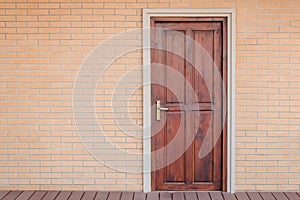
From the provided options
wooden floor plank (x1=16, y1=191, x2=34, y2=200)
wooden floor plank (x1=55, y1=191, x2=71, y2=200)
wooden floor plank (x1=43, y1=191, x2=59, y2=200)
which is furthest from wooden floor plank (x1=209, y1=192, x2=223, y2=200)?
wooden floor plank (x1=16, y1=191, x2=34, y2=200)

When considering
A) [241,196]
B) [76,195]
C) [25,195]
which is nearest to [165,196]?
[241,196]

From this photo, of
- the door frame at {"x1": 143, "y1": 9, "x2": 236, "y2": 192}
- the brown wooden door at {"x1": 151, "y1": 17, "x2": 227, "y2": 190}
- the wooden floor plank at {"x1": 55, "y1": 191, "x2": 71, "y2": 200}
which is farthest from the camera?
the brown wooden door at {"x1": 151, "y1": 17, "x2": 227, "y2": 190}

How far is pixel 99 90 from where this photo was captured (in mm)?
5012

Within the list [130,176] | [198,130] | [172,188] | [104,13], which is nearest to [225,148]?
[198,130]

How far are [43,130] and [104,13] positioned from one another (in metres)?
1.49

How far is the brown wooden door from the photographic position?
197 inches

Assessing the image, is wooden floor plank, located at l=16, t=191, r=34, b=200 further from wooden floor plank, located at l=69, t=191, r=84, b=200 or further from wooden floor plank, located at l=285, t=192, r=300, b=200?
wooden floor plank, located at l=285, t=192, r=300, b=200

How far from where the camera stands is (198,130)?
5.10 metres

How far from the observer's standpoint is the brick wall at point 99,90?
16.2ft

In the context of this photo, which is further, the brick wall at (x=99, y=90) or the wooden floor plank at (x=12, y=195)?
the brick wall at (x=99, y=90)

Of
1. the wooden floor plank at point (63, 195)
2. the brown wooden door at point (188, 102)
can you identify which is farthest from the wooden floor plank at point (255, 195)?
the wooden floor plank at point (63, 195)

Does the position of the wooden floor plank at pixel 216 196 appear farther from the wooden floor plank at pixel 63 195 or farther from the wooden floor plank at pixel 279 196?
the wooden floor plank at pixel 63 195

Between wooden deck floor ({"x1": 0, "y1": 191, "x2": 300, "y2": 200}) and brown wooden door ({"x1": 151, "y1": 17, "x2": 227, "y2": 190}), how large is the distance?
0.16 metres

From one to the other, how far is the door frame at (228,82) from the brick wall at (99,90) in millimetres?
64
